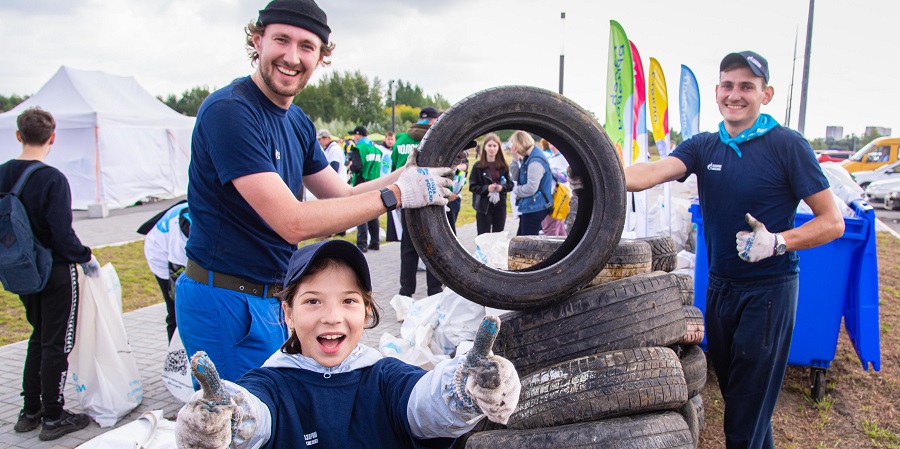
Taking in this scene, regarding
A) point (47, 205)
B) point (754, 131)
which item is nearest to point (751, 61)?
point (754, 131)

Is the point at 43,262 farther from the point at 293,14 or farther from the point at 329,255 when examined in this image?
the point at 329,255

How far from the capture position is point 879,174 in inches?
762

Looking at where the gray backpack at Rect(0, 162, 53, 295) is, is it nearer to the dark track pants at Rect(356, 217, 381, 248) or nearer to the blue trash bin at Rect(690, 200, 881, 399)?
the blue trash bin at Rect(690, 200, 881, 399)

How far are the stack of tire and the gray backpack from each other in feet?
9.20

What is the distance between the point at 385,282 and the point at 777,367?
5481 mm

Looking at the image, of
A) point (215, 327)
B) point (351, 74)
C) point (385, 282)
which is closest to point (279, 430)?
point (215, 327)

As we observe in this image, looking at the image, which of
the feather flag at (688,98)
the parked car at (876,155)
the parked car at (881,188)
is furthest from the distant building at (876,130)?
the feather flag at (688,98)

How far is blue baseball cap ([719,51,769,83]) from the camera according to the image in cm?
311

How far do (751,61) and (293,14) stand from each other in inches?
94.6

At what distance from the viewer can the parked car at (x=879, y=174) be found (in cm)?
1891

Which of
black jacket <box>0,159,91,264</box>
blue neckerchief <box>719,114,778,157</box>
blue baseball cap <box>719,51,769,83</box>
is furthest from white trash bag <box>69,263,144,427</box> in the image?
blue baseball cap <box>719,51,769,83</box>

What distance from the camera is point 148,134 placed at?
16.8m

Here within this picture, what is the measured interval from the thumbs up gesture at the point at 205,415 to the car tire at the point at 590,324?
1.95 metres

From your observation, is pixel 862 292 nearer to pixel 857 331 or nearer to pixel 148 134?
pixel 857 331
